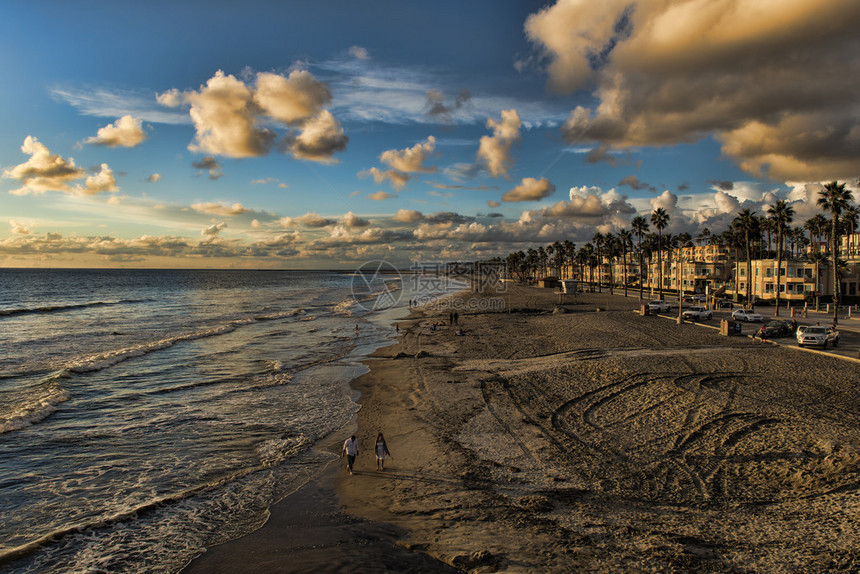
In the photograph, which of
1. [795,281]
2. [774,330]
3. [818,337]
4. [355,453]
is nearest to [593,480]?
[355,453]

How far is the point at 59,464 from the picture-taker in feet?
48.1

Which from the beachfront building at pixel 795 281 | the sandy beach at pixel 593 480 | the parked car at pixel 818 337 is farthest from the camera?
the beachfront building at pixel 795 281

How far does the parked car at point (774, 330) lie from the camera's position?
33.4m

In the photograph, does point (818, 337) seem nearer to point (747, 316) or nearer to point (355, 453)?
point (747, 316)

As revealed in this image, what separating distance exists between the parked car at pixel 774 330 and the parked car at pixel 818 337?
2.96m

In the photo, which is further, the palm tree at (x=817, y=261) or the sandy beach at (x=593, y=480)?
the palm tree at (x=817, y=261)

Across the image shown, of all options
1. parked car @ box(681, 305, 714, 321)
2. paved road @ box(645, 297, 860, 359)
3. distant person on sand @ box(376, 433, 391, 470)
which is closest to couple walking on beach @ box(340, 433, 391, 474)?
distant person on sand @ box(376, 433, 391, 470)

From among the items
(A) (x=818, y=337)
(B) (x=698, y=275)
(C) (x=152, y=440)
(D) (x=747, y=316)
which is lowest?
(C) (x=152, y=440)

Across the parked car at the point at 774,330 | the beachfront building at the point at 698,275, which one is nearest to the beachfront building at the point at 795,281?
the beachfront building at the point at 698,275

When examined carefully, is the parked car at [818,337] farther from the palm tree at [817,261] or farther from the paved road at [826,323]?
the palm tree at [817,261]

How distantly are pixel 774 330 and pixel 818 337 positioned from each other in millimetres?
4299

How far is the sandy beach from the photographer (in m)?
9.17

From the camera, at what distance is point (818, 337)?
29500 millimetres

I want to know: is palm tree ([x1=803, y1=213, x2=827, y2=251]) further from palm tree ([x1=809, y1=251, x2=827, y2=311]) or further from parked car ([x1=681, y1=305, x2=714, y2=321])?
parked car ([x1=681, y1=305, x2=714, y2=321])
